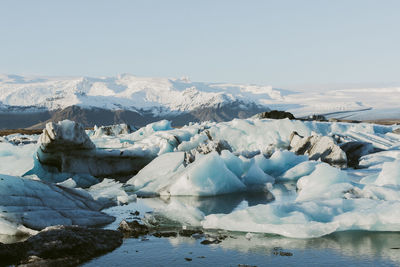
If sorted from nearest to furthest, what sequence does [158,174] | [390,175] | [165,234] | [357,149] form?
1. [165,234]
2. [390,175]
3. [158,174]
4. [357,149]

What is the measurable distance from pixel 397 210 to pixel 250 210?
220cm

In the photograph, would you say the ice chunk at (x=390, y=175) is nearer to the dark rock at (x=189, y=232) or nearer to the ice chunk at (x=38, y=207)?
the dark rock at (x=189, y=232)

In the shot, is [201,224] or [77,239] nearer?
[77,239]

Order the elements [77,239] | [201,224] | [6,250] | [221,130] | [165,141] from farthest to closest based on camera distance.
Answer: [221,130]
[165,141]
[201,224]
[77,239]
[6,250]

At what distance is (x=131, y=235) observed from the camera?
23.4 feet

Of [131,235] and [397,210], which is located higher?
[397,210]

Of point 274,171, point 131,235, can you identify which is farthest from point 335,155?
point 131,235

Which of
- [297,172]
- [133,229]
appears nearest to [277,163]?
[297,172]

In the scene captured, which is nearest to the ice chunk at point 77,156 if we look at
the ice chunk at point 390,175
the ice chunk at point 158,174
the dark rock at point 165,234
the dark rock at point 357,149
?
the ice chunk at point 158,174

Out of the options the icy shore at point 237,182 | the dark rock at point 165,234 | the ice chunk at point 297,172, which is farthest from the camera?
the ice chunk at point 297,172

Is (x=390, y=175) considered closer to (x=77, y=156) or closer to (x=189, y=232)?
(x=189, y=232)

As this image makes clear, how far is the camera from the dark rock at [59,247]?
568cm

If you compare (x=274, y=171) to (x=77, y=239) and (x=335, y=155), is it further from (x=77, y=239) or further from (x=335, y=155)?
(x=77, y=239)

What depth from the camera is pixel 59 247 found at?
19.6ft
